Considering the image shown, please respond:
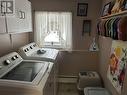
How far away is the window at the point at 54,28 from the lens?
12.9ft

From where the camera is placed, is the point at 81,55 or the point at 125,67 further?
the point at 81,55

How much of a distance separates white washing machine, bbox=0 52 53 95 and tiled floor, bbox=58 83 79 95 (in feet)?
5.24

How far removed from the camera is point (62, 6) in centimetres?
391

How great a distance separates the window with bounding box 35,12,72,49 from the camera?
3934 mm

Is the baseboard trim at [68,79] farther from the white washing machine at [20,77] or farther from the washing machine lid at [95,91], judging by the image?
the white washing machine at [20,77]

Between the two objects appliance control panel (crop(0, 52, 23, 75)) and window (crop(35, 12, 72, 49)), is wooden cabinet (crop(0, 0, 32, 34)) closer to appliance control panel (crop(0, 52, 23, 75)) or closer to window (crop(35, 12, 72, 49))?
appliance control panel (crop(0, 52, 23, 75))

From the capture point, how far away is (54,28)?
157 inches

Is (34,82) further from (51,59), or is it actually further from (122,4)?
(122,4)

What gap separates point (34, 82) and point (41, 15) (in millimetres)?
2653

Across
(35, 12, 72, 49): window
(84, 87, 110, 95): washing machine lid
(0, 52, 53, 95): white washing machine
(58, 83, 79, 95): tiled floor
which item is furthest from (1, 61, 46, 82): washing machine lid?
(35, 12, 72, 49): window

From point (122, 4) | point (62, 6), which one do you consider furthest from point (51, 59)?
point (62, 6)

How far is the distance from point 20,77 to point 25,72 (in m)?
0.18

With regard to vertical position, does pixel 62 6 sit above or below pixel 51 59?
above

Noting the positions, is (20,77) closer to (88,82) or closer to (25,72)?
(25,72)
